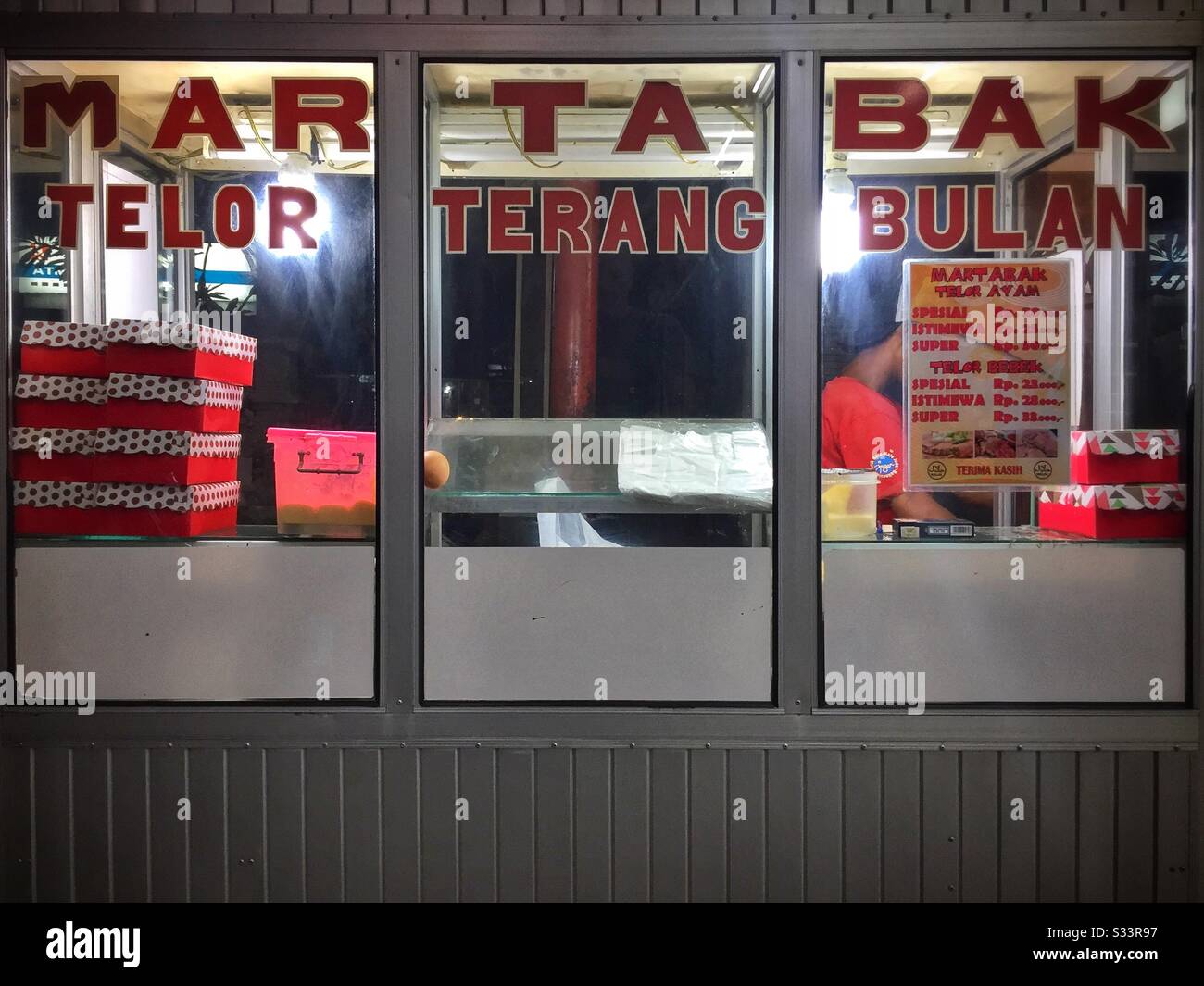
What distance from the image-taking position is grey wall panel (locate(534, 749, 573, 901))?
111 inches

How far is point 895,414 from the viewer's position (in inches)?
112

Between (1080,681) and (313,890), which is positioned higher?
(1080,681)

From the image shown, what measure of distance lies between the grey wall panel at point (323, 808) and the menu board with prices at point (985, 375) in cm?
214

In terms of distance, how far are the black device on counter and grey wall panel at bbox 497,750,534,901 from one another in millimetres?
1393

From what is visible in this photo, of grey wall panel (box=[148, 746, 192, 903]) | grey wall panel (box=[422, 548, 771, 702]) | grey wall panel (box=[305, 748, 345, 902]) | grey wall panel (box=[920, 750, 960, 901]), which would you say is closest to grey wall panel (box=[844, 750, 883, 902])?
grey wall panel (box=[920, 750, 960, 901])

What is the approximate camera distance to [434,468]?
283 centimetres

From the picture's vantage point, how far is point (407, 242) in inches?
109

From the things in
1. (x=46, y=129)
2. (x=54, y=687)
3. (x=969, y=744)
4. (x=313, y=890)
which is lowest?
(x=313, y=890)

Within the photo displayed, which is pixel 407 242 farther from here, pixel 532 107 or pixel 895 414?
pixel 895 414

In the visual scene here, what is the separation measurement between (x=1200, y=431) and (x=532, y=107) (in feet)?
7.73

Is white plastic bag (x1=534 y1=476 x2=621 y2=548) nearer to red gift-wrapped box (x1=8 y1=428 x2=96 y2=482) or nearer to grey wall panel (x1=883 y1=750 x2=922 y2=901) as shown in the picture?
grey wall panel (x1=883 y1=750 x2=922 y2=901)

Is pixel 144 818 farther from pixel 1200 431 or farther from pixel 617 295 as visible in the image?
pixel 1200 431

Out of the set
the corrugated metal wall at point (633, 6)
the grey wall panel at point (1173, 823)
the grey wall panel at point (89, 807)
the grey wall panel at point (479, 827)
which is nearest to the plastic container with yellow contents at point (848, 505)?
the grey wall panel at point (1173, 823)

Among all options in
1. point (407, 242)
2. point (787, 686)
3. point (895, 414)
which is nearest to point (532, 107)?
point (407, 242)
